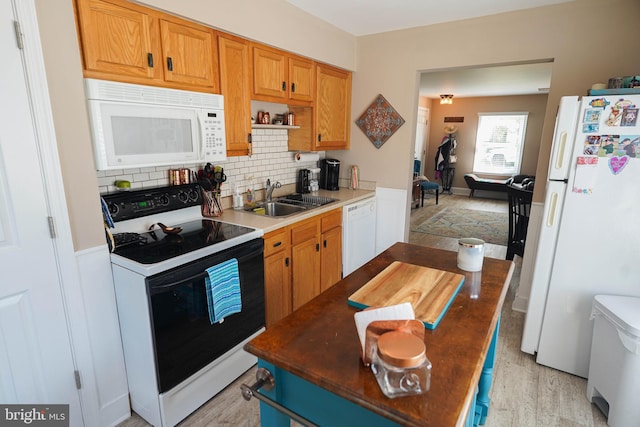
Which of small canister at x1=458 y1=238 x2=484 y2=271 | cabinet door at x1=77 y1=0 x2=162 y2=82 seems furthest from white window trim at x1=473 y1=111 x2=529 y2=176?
cabinet door at x1=77 y1=0 x2=162 y2=82

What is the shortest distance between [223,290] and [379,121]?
2.42m

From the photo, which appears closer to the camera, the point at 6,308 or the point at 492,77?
the point at 6,308

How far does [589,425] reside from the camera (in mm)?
1812

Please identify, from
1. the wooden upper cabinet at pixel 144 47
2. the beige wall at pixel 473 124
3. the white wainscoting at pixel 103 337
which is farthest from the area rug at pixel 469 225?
the white wainscoting at pixel 103 337

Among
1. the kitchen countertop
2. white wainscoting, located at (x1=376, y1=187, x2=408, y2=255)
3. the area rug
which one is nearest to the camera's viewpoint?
the kitchen countertop

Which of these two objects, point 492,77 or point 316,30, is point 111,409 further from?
point 492,77

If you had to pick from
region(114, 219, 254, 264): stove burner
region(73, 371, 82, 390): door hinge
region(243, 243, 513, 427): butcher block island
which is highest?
region(114, 219, 254, 264): stove burner

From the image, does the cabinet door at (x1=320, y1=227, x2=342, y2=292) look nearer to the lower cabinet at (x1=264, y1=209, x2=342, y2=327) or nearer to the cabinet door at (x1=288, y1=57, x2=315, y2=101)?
the lower cabinet at (x1=264, y1=209, x2=342, y2=327)

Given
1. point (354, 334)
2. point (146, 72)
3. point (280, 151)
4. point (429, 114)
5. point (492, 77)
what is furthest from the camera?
point (429, 114)

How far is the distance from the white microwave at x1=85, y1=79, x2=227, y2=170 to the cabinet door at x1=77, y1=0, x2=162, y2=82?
0.26 ft

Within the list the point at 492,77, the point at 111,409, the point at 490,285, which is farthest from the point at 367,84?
the point at 111,409

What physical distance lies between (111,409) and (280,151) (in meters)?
2.29

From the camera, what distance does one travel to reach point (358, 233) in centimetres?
343

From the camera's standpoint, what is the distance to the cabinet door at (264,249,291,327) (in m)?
2.34
